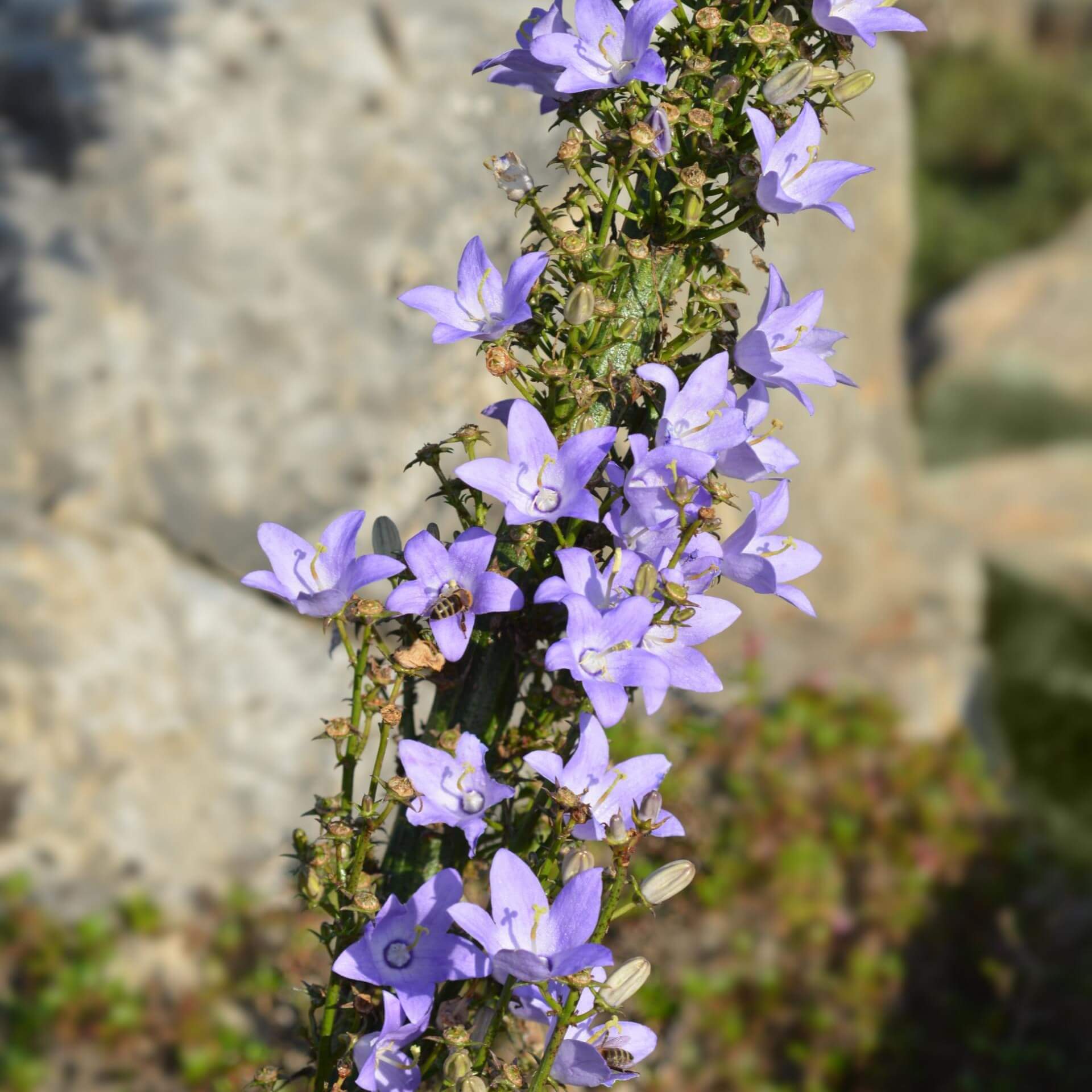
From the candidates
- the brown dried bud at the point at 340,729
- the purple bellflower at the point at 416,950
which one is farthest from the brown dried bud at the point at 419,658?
the purple bellflower at the point at 416,950

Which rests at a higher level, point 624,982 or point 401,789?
point 401,789

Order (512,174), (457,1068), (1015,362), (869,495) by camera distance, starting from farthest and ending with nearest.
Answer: (1015,362)
(869,495)
(512,174)
(457,1068)

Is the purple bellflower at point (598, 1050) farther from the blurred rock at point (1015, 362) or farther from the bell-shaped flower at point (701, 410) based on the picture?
the blurred rock at point (1015, 362)

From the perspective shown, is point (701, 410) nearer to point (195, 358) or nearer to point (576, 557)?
point (576, 557)

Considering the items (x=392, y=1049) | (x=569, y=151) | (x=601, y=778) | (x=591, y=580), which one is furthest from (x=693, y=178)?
(x=392, y=1049)

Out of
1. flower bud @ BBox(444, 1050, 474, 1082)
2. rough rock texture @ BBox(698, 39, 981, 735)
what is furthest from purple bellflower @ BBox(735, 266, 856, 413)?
rough rock texture @ BBox(698, 39, 981, 735)

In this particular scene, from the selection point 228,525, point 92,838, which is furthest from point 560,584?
point 92,838
